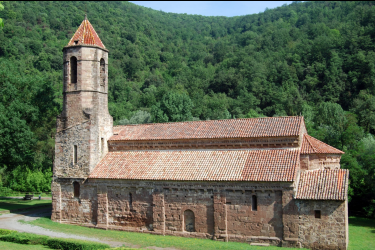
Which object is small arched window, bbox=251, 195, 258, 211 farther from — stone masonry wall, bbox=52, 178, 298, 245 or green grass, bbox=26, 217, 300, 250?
green grass, bbox=26, 217, 300, 250

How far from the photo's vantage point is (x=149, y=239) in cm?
2108

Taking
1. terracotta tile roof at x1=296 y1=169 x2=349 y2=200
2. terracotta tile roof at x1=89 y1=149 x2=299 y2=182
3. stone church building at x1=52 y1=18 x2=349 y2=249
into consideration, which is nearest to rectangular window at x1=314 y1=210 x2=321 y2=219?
stone church building at x1=52 y1=18 x2=349 y2=249

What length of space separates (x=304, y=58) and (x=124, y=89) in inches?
1595

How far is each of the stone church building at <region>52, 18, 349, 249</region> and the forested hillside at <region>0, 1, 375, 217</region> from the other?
9.10 m

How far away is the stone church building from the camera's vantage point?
19.6 metres

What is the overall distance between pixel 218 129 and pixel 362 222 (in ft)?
48.6

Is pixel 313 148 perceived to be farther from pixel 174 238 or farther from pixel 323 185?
pixel 174 238

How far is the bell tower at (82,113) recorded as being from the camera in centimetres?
2583

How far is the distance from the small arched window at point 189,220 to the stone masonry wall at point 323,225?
6506 millimetres

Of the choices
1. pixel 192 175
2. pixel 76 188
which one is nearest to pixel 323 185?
pixel 192 175

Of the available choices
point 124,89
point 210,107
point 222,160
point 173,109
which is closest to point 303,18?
point 210,107

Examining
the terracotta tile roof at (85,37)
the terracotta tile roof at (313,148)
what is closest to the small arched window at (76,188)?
the terracotta tile roof at (85,37)

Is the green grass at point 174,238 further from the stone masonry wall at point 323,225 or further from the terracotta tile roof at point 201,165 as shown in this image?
the terracotta tile roof at point 201,165

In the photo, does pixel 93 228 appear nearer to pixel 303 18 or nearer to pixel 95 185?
Result: pixel 95 185
